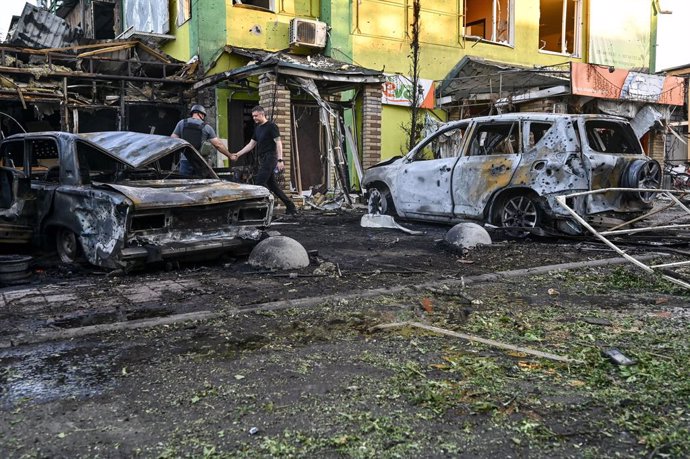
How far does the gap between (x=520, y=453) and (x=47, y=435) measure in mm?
1987

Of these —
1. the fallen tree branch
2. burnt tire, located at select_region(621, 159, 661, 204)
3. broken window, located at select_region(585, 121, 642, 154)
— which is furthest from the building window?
the fallen tree branch

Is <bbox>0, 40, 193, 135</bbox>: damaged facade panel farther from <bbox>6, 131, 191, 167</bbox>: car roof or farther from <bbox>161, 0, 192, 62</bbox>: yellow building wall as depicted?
<bbox>6, 131, 191, 167</bbox>: car roof

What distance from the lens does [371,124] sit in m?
13.7

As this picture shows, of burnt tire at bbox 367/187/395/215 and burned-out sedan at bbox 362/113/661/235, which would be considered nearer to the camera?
burned-out sedan at bbox 362/113/661/235

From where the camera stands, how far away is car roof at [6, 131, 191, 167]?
607 cm

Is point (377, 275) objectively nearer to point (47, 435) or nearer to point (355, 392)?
point (355, 392)

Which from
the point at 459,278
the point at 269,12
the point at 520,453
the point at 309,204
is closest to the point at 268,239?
the point at 459,278

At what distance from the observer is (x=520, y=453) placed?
2303 millimetres

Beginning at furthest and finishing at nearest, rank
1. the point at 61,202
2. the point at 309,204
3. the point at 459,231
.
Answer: the point at 309,204 → the point at 459,231 → the point at 61,202

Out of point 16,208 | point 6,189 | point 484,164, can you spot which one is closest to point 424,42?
point 484,164

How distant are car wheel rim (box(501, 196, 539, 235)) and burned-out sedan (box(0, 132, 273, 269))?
343cm

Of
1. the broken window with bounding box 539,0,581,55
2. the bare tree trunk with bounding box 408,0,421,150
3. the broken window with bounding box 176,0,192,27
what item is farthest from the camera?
the broken window with bounding box 539,0,581,55

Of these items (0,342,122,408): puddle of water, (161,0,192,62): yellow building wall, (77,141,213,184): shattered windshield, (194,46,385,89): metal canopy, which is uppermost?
(161,0,192,62): yellow building wall

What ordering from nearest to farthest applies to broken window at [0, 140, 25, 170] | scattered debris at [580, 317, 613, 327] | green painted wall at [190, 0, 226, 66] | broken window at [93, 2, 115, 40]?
scattered debris at [580, 317, 613, 327] < broken window at [0, 140, 25, 170] < green painted wall at [190, 0, 226, 66] < broken window at [93, 2, 115, 40]
